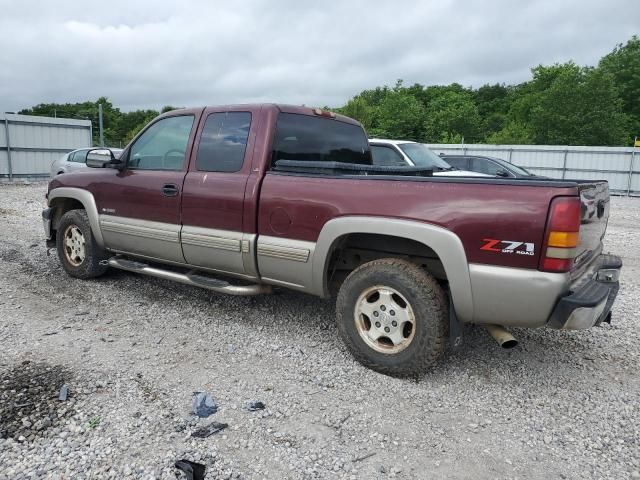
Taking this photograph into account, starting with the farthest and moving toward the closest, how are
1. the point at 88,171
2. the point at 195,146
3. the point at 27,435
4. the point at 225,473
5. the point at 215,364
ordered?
1. the point at 88,171
2. the point at 195,146
3. the point at 215,364
4. the point at 27,435
5. the point at 225,473

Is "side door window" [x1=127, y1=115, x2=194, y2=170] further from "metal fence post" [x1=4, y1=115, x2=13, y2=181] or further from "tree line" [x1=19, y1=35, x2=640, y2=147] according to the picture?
"tree line" [x1=19, y1=35, x2=640, y2=147]

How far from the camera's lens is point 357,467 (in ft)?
8.52

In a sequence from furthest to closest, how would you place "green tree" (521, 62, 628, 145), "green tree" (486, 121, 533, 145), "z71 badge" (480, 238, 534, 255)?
"green tree" (486, 121, 533, 145) < "green tree" (521, 62, 628, 145) < "z71 badge" (480, 238, 534, 255)

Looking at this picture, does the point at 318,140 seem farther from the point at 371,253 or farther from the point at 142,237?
the point at 142,237

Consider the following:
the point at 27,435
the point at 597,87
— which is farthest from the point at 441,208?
the point at 597,87

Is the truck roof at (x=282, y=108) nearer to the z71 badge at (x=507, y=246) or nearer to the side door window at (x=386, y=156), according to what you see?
the z71 badge at (x=507, y=246)

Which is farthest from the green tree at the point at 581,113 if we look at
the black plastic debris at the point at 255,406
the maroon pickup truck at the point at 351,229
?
the black plastic debris at the point at 255,406

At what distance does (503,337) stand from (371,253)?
1124 mm

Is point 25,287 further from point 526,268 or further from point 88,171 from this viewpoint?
point 526,268

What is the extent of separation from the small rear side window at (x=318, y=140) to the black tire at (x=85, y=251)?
2508mm

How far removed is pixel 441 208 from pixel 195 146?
7.78 feet

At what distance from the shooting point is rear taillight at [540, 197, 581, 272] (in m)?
2.85

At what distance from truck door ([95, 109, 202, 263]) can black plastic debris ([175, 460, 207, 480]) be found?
2.33 meters

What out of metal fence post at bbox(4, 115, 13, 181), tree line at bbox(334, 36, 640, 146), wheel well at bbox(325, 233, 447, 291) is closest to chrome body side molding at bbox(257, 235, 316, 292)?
wheel well at bbox(325, 233, 447, 291)
